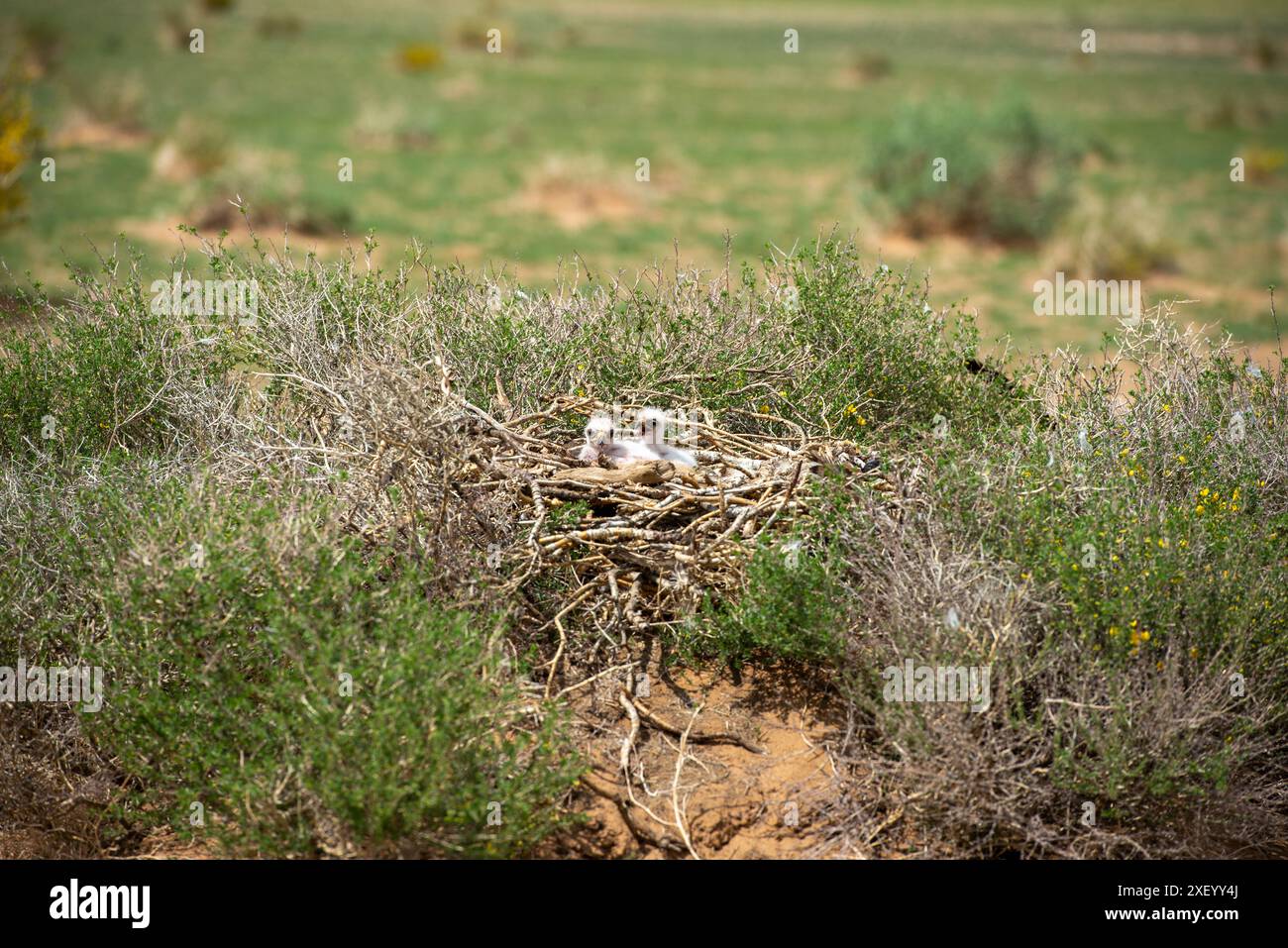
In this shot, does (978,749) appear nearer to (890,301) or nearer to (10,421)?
(890,301)

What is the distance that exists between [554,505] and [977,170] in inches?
629

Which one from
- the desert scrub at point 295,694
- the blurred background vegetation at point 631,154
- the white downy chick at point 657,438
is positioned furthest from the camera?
the blurred background vegetation at point 631,154

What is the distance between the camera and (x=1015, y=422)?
6.21m

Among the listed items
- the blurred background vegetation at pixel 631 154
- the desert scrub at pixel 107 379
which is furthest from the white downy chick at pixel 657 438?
the blurred background vegetation at pixel 631 154

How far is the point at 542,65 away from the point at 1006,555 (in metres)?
39.8

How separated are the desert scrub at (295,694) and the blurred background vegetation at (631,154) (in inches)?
163

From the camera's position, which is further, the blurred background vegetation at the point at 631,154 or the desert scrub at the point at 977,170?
the desert scrub at the point at 977,170

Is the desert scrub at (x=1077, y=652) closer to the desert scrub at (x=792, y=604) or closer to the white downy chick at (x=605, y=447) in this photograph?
the desert scrub at (x=792, y=604)

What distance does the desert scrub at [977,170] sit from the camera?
63.6 ft

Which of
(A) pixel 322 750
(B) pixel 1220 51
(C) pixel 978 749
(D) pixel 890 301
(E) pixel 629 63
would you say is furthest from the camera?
(B) pixel 1220 51

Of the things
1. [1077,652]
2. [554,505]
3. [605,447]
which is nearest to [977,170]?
[605,447]

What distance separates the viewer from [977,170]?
764 inches

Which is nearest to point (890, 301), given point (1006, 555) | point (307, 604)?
point (1006, 555)

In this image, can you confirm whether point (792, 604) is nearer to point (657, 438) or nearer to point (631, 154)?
point (657, 438)
